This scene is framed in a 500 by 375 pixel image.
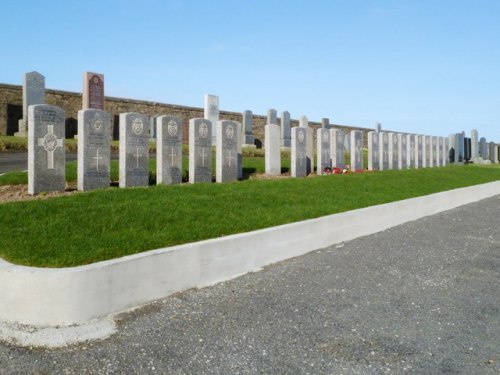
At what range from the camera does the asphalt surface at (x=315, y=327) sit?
10.5 ft

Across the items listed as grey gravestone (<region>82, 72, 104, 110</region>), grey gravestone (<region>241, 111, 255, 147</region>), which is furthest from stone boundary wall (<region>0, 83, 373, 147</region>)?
grey gravestone (<region>82, 72, 104, 110</region>)

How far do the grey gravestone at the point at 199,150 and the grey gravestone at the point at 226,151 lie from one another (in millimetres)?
370

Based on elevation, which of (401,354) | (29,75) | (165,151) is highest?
(29,75)

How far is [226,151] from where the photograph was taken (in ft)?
35.7

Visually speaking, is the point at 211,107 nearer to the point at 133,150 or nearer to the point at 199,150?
the point at 199,150

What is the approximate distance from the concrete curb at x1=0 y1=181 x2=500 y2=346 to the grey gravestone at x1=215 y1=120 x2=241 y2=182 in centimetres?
449

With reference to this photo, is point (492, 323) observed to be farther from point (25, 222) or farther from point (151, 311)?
point (25, 222)

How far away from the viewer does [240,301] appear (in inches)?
178

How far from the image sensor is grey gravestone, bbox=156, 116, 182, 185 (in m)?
9.52

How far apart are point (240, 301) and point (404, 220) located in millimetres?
6132

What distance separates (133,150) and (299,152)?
18.1 feet

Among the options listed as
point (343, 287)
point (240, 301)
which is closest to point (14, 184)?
point (240, 301)

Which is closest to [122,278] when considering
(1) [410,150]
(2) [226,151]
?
(2) [226,151]

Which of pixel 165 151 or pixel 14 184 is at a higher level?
pixel 165 151
